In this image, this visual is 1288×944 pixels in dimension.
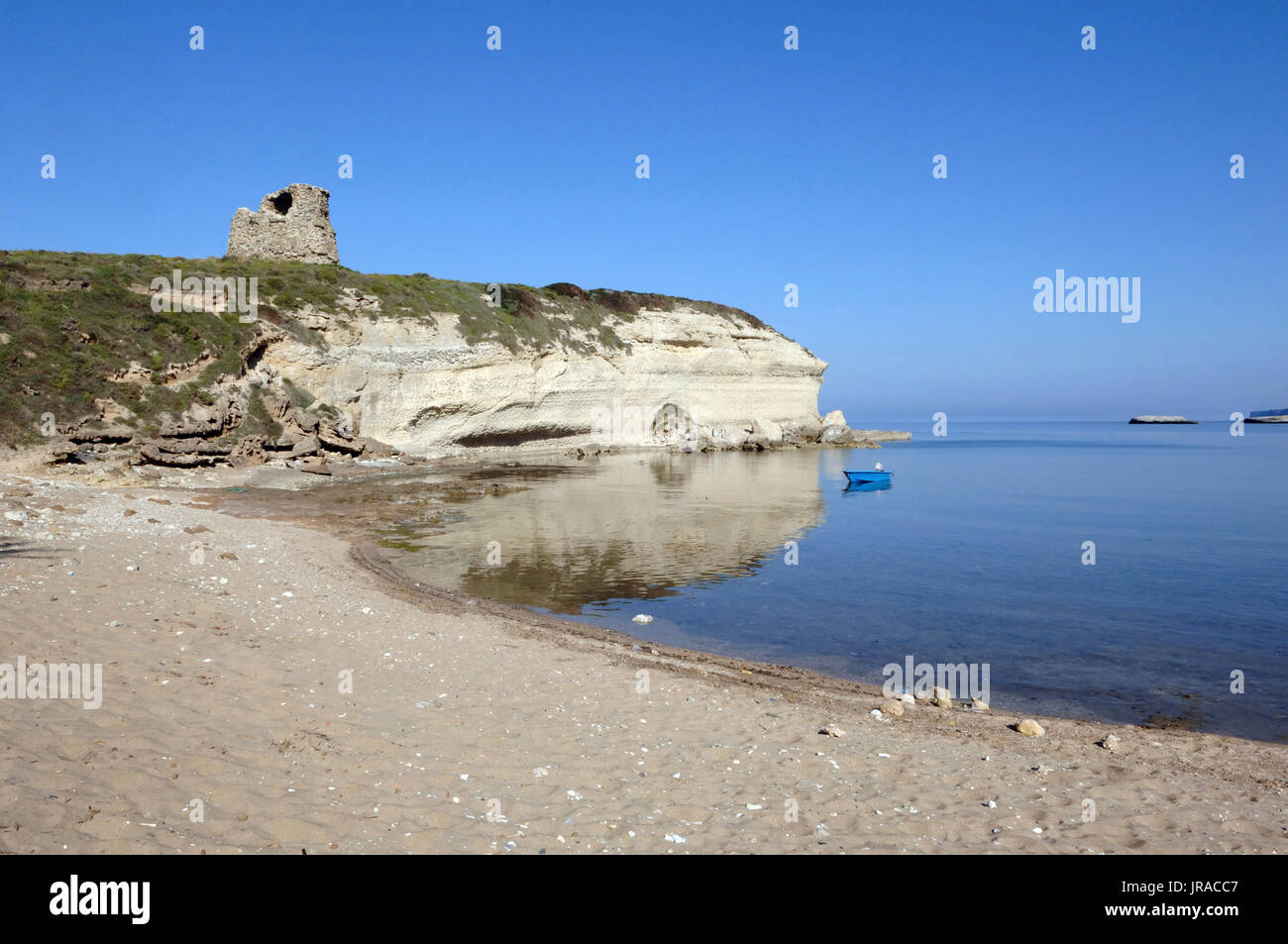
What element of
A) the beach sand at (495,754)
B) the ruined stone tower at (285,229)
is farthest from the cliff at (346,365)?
the beach sand at (495,754)

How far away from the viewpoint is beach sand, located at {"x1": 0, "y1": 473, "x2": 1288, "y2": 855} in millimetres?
4301

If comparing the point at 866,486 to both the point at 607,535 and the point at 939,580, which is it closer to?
the point at 607,535

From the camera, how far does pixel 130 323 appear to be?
1186 inches

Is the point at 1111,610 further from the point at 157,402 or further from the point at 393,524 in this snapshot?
the point at 157,402

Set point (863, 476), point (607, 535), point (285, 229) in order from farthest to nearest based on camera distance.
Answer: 1. point (285, 229)
2. point (863, 476)
3. point (607, 535)

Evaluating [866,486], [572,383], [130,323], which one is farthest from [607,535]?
[572,383]

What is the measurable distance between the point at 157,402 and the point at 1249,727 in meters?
31.8

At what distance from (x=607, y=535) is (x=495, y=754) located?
45.5 ft

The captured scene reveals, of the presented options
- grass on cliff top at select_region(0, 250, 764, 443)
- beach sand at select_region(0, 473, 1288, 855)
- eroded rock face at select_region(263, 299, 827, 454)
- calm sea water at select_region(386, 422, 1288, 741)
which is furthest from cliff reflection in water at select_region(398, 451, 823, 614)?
grass on cliff top at select_region(0, 250, 764, 443)
